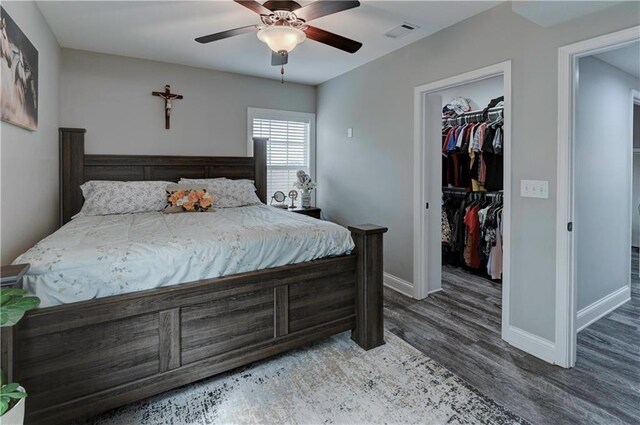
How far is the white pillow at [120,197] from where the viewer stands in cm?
325

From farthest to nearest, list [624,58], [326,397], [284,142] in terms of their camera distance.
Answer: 1. [284,142]
2. [624,58]
3. [326,397]

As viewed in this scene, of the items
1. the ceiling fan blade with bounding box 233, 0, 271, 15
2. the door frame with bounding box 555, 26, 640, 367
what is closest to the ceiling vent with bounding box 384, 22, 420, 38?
the door frame with bounding box 555, 26, 640, 367

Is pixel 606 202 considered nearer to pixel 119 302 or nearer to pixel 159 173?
pixel 119 302

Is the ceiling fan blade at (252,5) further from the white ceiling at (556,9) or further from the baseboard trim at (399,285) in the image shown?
the baseboard trim at (399,285)

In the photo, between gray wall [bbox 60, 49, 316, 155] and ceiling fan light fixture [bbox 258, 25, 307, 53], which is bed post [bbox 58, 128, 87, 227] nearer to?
gray wall [bbox 60, 49, 316, 155]

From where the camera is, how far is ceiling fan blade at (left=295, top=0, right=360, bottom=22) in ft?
6.41

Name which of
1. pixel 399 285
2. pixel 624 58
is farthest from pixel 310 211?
pixel 624 58

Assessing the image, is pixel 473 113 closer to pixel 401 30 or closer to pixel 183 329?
pixel 401 30

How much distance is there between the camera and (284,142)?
4.90 metres

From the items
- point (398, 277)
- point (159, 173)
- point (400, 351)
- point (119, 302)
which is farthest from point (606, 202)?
point (159, 173)

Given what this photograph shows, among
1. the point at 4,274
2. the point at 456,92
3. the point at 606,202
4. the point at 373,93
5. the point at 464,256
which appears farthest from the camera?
the point at 456,92

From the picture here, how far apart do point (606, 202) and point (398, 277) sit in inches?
77.5

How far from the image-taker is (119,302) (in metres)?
1.71

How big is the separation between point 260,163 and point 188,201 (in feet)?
4.75
